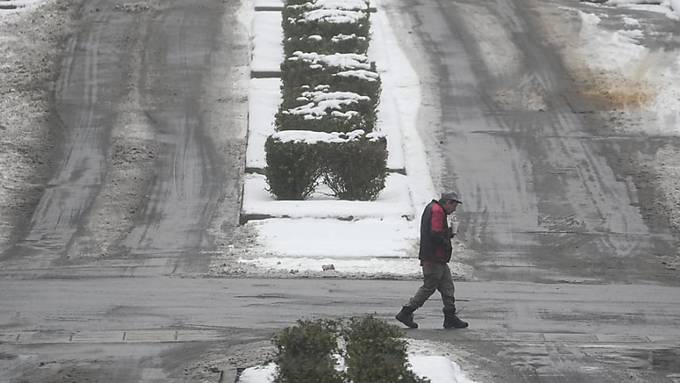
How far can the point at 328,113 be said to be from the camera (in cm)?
1920

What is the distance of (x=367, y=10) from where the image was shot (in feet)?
84.2

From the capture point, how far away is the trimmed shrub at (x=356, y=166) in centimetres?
1766

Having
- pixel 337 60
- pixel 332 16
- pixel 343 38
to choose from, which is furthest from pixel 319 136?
pixel 332 16

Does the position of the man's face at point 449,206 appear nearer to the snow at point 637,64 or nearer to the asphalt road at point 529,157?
the asphalt road at point 529,157

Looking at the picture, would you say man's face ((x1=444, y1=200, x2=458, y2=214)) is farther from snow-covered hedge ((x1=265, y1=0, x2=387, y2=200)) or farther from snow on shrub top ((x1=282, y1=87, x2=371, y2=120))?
snow on shrub top ((x1=282, y1=87, x2=371, y2=120))

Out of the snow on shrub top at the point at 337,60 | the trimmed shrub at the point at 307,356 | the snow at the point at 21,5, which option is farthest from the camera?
the snow at the point at 21,5

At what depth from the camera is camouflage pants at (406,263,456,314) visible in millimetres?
12703

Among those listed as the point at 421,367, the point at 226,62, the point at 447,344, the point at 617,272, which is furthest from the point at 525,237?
the point at 226,62

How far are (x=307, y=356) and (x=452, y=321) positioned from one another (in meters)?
3.21

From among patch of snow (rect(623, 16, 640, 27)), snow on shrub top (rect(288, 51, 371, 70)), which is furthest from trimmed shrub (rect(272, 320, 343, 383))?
patch of snow (rect(623, 16, 640, 27))

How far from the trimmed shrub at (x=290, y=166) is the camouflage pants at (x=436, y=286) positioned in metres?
5.12

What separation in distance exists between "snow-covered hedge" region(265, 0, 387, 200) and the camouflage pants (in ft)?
16.5

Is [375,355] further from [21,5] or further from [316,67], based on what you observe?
[21,5]

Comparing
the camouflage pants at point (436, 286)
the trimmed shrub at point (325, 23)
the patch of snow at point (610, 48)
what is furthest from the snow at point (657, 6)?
the camouflage pants at point (436, 286)
